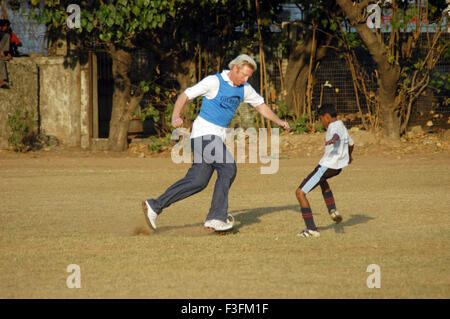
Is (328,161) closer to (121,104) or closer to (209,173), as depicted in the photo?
(209,173)

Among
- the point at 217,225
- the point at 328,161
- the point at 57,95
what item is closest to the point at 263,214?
the point at 217,225

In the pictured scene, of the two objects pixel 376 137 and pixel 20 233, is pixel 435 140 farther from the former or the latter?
pixel 20 233

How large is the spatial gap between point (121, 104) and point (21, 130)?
2410 millimetres

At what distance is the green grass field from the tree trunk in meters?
4.21

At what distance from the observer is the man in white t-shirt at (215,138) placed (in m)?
6.82

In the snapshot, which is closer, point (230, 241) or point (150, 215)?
point (230, 241)

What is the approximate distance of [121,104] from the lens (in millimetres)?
16453

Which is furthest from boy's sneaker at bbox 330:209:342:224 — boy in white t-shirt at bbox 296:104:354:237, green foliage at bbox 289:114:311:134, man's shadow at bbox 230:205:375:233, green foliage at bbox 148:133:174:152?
green foliage at bbox 289:114:311:134

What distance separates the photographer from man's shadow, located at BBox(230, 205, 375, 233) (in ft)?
24.9

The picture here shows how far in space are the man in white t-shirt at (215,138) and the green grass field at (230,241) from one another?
34 centimetres

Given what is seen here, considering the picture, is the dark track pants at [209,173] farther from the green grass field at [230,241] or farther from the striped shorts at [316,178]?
the striped shorts at [316,178]

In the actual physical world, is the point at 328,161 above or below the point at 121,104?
below

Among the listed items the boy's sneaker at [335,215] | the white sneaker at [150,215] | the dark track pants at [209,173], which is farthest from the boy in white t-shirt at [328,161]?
the white sneaker at [150,215]

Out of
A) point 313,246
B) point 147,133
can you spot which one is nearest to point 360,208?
point 313,246
